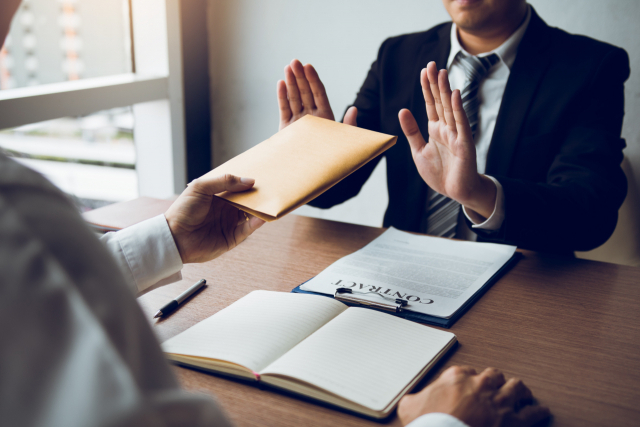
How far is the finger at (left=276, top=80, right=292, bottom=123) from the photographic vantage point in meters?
1.15

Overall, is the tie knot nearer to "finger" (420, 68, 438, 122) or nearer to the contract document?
"finger" (420, 68, 438, 122)

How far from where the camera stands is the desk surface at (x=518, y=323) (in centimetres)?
56

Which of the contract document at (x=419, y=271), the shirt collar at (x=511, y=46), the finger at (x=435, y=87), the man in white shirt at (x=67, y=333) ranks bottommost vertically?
the contract document at (x=419, y=271)

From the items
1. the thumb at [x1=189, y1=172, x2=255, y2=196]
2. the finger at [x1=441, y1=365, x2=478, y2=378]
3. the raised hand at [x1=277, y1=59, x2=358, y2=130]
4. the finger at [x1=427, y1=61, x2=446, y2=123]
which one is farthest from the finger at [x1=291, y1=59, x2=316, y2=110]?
the finger at [x1=441, y1=365, x2=478, y2=378]

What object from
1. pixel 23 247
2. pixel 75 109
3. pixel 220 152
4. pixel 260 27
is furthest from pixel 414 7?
pixel 23 247

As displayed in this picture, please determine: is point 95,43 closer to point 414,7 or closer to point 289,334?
point 414,7

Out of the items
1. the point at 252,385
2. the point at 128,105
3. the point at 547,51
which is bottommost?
the point at 252,385

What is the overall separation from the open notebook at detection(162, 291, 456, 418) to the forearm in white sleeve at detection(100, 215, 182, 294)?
0.50ft

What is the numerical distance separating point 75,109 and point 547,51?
61.6 inches

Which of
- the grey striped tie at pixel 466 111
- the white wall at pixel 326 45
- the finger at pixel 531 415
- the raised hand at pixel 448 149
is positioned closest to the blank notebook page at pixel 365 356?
the finger at pixel 531 415

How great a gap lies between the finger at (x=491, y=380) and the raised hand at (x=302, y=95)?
28.0 inches

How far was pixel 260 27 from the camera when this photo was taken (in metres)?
2.29

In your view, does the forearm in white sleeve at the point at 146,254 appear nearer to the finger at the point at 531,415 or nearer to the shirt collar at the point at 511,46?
the finger at the point at 531,415

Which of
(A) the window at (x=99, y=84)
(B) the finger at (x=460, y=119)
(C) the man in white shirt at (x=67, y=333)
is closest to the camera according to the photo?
(C) the man in white shirt at (x=67, y=333)
